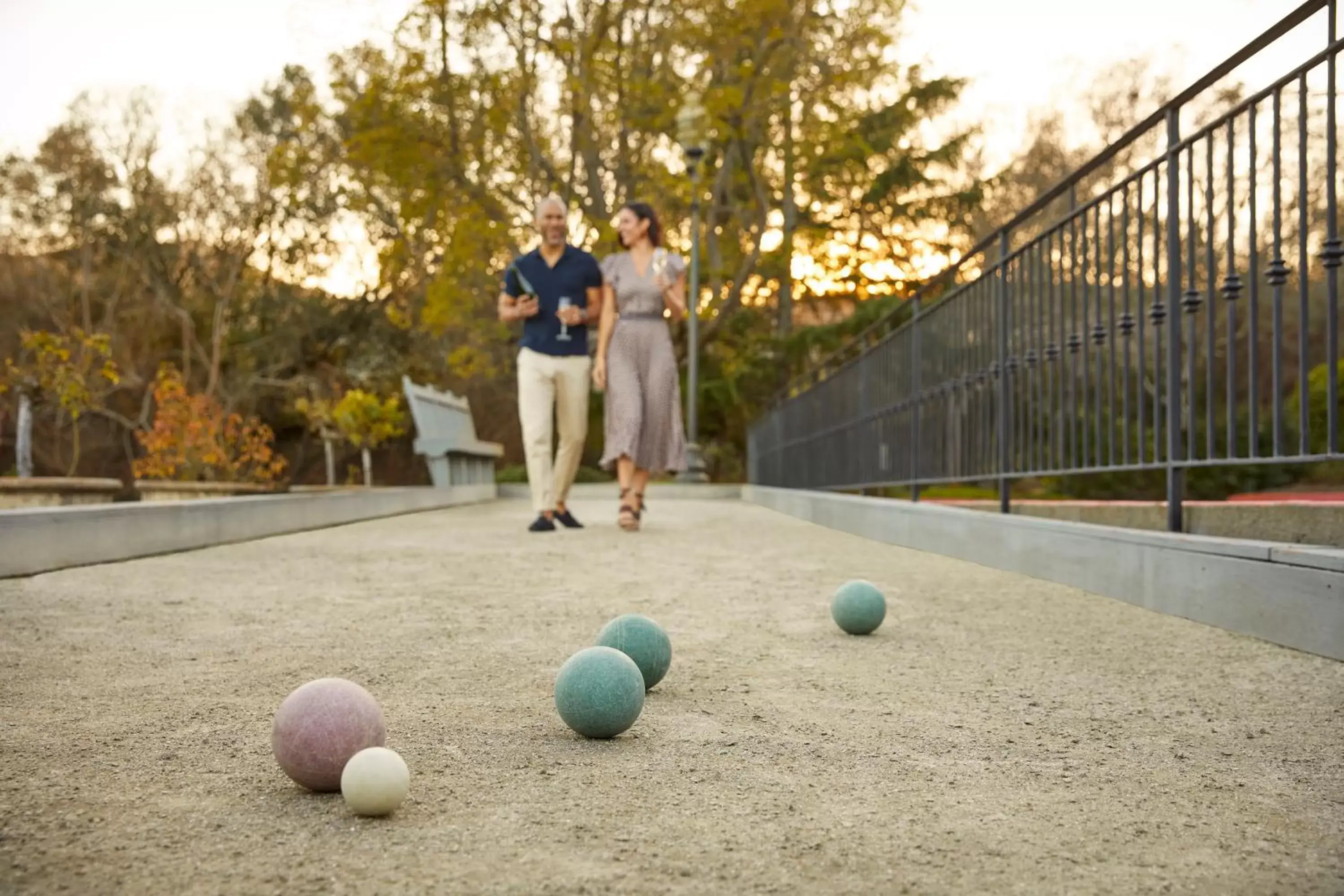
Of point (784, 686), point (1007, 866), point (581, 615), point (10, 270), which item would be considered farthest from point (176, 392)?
point (1007, 866)

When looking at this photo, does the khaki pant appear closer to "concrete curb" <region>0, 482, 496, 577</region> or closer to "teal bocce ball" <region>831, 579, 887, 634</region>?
"concrete curb" <region>0, 482, 496, 577</region>

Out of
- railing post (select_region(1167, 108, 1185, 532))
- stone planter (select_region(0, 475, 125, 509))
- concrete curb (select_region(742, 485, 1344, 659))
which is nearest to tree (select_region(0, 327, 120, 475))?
stone planter (select_region(0, 475, 125, 509))

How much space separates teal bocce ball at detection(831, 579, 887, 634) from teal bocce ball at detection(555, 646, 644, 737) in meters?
1.50

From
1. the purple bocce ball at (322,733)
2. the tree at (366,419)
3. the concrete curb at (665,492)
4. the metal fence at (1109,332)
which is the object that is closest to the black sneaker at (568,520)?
the metal fence at (1109,332)

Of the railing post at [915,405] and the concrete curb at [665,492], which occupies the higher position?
the railing post at [915,405]

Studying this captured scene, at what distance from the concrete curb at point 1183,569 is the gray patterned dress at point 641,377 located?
8.54 feet

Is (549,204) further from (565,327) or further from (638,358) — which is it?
(638,358)

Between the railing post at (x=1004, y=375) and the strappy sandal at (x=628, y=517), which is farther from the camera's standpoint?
the strappy sandal at (x=628, y=517)

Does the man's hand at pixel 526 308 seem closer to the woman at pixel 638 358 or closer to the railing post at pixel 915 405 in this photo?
the woman at pixel 638 358

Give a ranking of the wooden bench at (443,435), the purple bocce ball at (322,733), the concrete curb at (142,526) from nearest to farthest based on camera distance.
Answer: the purple bocce ball at (322,733)
the concrete curb at (142,526)
the wooden bench at (443,435)

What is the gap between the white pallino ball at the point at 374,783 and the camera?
179 centimetres

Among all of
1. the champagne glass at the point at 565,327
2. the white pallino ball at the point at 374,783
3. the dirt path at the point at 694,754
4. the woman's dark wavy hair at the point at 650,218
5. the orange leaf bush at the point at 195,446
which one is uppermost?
the woman's dark wavy hair at the point at 650,218

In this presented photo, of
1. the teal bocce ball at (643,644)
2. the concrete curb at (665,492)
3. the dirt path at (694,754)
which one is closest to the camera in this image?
the dirt path at (694,754)

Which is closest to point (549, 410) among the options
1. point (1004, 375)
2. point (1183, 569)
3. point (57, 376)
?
point (1004, 375)
